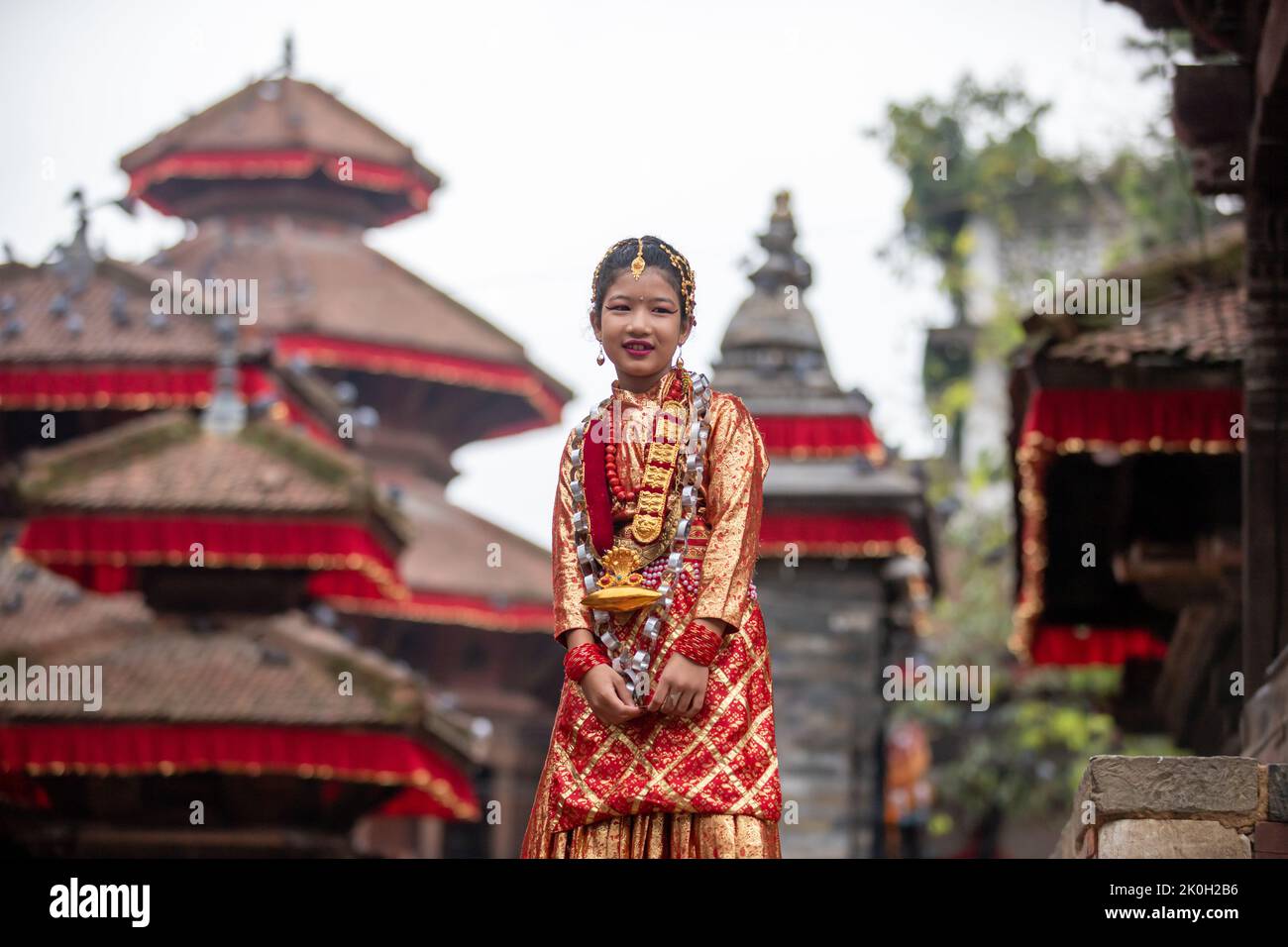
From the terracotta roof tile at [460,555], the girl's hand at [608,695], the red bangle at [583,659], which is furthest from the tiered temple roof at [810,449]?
the girl's hand at [608,695]

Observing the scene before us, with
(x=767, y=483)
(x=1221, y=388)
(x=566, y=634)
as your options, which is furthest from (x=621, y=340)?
(x=767, y=483)

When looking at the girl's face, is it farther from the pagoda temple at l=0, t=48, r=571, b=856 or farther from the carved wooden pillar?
the pagoda temple at l=0, t=48, r=571, b=856

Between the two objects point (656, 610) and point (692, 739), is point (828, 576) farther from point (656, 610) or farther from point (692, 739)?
point (692, 739)

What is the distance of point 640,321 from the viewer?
796cm

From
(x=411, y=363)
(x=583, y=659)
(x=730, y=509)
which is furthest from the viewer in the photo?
(x=411, y=363)

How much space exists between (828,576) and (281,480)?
158 inches

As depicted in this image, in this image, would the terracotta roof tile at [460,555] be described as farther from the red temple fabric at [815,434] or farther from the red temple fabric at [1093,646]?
the red temple fabric at [1093,646]

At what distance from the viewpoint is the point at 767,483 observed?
62.6 ft

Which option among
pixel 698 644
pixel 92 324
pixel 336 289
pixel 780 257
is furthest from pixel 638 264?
pixel 336 289

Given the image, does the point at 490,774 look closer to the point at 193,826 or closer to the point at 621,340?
the point at 193,826

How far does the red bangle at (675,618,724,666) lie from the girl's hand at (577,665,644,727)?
0.65 feet

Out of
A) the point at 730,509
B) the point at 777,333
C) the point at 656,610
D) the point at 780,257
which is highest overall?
the point at 780,257

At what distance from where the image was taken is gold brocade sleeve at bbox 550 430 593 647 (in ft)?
25.8

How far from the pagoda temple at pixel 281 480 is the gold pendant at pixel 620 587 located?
34.8 ft
